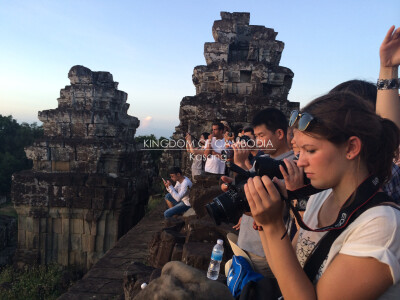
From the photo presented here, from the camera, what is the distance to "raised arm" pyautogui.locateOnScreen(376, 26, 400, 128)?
193cm

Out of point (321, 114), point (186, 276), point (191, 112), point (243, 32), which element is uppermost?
point (243, 32)

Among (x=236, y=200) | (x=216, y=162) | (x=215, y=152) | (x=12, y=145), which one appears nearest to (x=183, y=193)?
(x=216, y=162)

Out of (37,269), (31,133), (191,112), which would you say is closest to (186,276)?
(191,112)

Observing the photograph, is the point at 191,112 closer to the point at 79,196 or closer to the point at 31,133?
the point at 79,196

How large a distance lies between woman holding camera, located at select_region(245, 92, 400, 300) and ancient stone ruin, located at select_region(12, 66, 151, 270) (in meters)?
8.77

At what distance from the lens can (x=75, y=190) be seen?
9.51 metres

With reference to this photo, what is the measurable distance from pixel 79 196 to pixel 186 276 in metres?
8.83

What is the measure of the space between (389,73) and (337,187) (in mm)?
1205

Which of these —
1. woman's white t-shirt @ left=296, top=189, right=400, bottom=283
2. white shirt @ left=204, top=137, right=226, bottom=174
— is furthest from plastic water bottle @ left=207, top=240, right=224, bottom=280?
white shirt @ left=204, top=137, right=226, bottom=174

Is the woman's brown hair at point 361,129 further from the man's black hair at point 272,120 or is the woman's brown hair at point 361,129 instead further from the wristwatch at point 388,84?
the man's black hair at point 272,120

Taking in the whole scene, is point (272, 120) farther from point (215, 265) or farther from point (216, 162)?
point (216, 162)

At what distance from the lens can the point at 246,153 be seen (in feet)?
8.93

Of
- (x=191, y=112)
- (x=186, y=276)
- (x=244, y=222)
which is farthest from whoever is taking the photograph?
(x=191, y=112)

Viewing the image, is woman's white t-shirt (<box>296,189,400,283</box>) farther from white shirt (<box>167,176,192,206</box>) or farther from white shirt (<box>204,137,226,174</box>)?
white shirt (<box>167,176,192,206</box>)
